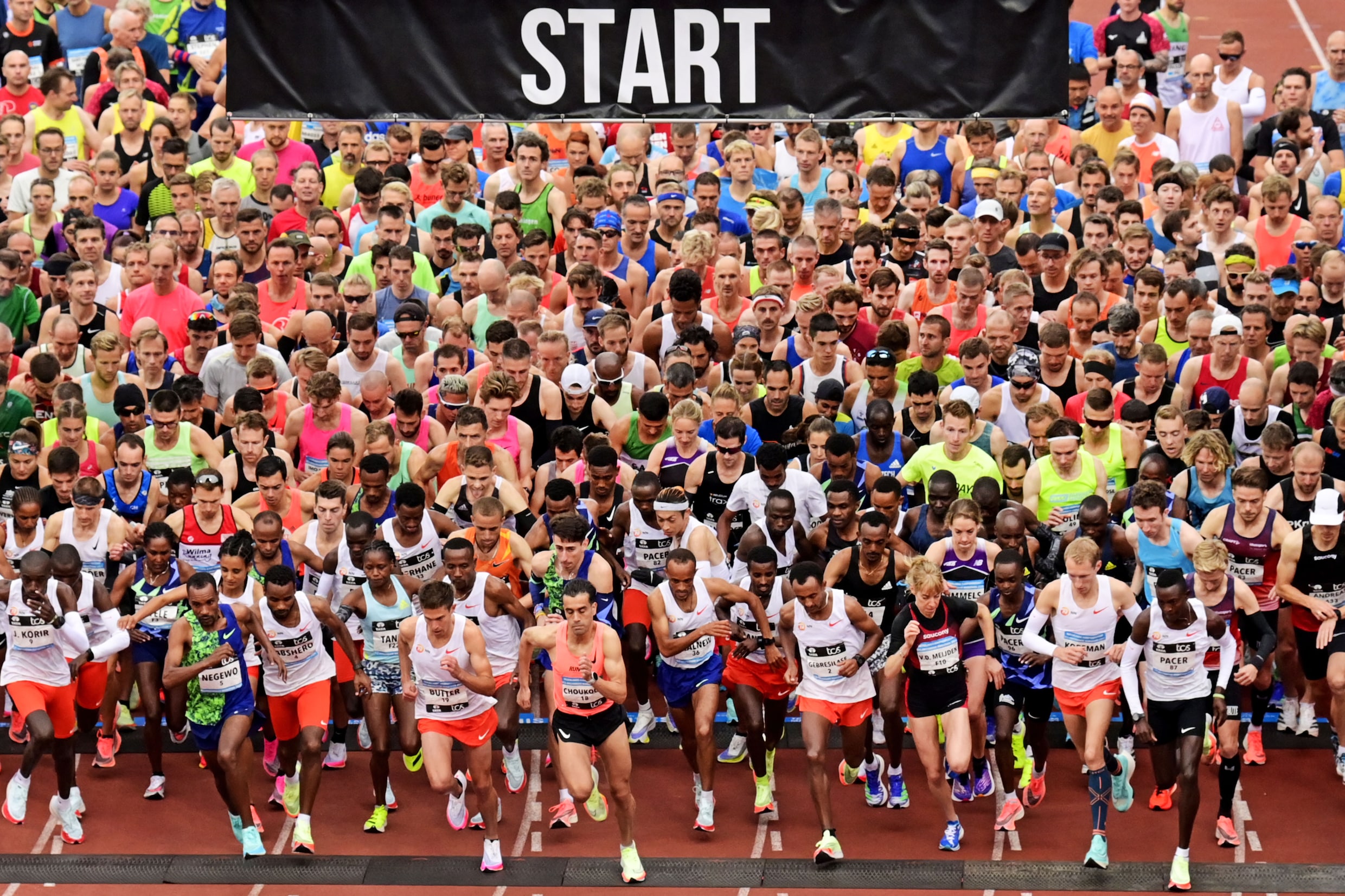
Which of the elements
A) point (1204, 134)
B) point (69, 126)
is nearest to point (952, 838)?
point (1204, 134)

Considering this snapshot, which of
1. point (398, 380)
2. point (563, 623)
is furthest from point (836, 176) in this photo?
point (563, 623)

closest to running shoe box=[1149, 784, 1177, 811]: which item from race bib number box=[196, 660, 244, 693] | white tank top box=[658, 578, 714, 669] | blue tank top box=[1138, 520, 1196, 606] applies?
blue tank top box=[1138, 520, 1196, 606]

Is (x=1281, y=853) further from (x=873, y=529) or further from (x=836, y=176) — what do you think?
(x=836, y=176)

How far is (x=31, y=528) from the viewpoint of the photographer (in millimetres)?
13242

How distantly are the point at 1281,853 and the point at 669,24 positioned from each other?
8.00 metres

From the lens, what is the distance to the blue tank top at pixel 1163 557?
12.9 meters

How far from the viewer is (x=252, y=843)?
12.8 m

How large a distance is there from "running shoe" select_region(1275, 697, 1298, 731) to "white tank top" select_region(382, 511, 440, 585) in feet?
19.1

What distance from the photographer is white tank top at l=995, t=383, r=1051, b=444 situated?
14.0 metres

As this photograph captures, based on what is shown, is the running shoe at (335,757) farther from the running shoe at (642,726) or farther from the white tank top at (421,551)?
the running shoe at (642,726)

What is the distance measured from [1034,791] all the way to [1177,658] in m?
1.50

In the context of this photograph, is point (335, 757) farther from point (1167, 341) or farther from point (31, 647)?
point (1167, 341)

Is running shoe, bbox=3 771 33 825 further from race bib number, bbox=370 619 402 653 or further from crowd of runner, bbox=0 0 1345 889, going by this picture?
race bib number, bbox=370 619 402 653

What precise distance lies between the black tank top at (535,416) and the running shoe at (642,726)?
1.99m
